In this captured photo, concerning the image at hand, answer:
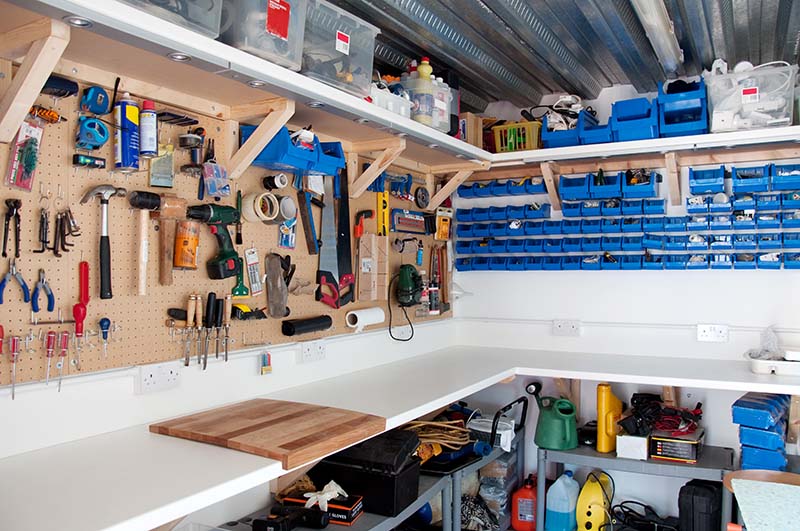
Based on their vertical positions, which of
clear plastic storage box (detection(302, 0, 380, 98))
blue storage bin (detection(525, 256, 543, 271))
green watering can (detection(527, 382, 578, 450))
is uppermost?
clear plastic storage box (detection(302, 0, 380, 98))

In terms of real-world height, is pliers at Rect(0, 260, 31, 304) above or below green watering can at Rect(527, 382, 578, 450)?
above

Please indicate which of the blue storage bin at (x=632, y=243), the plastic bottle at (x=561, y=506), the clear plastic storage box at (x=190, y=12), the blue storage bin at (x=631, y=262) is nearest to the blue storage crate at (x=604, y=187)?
the blue storage bin at (x=632, y=243)

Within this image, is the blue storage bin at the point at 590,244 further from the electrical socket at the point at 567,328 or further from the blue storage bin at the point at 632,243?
the electrical socket at the point at 567,328

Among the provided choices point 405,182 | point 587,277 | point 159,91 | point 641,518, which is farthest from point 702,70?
point 159,91

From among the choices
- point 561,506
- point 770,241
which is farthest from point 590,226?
point 561,506

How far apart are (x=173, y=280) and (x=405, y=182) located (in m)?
1.54

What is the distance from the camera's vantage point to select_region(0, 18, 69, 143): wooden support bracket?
54.6 inches

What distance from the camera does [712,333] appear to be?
3.24 metres

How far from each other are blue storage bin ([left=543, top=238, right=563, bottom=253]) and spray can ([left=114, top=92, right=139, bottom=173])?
7.65ft

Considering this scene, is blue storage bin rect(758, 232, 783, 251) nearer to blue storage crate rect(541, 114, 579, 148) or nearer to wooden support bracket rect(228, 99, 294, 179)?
blue storage crate rect(541, 114, 579, 148)

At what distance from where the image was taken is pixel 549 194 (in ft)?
11.3

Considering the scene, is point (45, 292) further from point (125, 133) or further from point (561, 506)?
point (561, 506)

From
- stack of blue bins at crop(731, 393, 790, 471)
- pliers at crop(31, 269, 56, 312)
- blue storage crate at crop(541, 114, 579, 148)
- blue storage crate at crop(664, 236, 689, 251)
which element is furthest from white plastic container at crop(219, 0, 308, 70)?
stack of blue bins at crop(731, 393, 790, 471)

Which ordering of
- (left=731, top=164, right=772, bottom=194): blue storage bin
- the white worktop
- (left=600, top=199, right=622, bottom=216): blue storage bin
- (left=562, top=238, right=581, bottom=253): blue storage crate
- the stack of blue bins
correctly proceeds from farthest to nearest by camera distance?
1. (left=562, top=238, right=581, bottom=253): blue storage crate
2. (left=600, top=199, right=622, bottom=216): blue storage bin
3. (left=731, top=164, right=772, bottom=194): blue storage bin
4. the stack of blue bins
5. the white worktop
